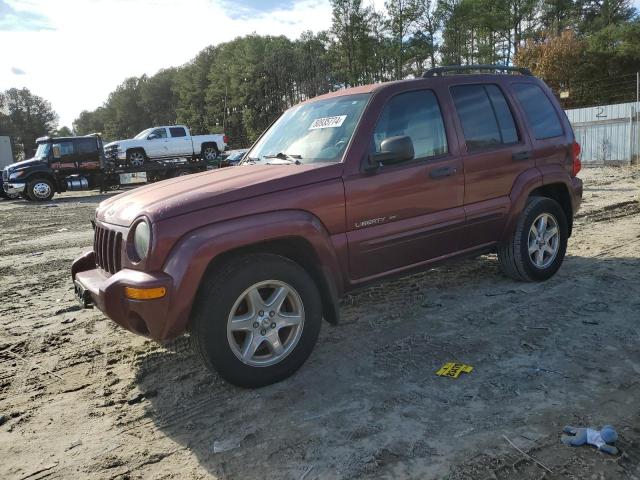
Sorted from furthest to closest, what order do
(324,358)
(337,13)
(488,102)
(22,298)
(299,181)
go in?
(337,13) → (22,298) → (488,102) → (324,358) → (299,181)

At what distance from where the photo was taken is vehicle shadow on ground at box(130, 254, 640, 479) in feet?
8.43

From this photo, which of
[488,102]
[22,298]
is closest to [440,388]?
[488,102]

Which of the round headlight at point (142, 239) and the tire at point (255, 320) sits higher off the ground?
the round headlight at point (142, 239)

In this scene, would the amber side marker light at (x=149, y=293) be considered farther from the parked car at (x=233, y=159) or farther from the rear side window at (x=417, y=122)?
the parked car at (x=233, y=159)

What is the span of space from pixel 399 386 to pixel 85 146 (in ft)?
67.5

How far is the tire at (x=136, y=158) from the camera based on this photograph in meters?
23.3

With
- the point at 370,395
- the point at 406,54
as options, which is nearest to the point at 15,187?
the point at 370,395

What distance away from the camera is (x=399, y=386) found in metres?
3.13

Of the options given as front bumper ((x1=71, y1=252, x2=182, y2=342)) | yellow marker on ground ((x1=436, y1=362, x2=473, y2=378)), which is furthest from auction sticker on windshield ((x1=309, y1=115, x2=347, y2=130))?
yellow marker on ground ((x1=436, y1=362, x2=473, y2=378))

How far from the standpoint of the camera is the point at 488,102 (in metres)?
4.52

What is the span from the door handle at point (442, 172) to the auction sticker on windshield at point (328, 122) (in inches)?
31.6

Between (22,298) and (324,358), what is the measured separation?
4.00 metres

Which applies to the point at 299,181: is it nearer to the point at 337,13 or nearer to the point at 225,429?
the point at 225,429

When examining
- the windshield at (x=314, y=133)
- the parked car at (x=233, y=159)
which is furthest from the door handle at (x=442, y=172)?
the parked car at (x=233, y=159)
